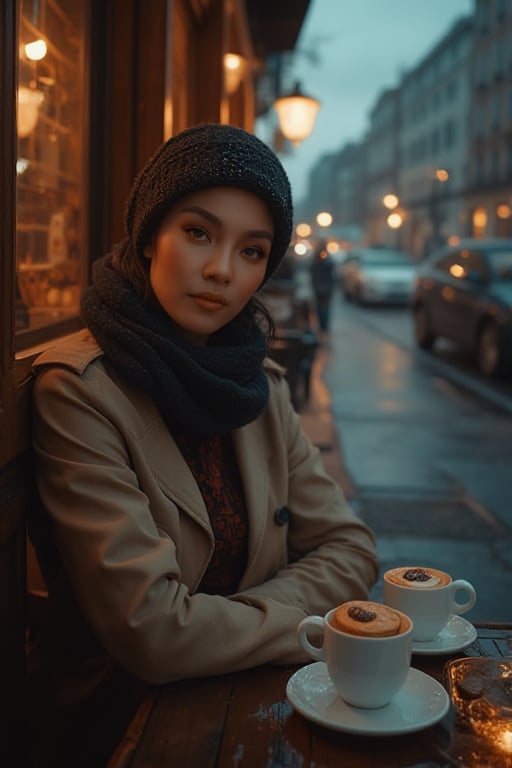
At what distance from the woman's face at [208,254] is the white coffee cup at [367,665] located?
796mm

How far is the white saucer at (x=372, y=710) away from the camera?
1.41m

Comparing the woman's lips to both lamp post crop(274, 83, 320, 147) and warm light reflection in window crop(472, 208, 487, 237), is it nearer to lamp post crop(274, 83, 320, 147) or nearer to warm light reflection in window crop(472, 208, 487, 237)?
lamp post crop(274, 83, 320, 147)

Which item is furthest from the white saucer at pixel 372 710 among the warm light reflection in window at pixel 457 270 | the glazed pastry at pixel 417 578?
the warm light reflection in window at pixel 457 270

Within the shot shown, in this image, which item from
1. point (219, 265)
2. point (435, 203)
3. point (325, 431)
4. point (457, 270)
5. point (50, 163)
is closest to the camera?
point (219, 265)

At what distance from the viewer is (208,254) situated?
193cm

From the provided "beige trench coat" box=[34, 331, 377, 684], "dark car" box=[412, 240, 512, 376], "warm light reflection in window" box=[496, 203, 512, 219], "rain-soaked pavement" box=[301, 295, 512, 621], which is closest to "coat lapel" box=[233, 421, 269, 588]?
"beige trench coat" box=[34, 331, 377, 684]

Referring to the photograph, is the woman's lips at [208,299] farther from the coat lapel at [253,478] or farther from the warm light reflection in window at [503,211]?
the warm light reflection in window at [503,211]

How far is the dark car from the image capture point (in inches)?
425

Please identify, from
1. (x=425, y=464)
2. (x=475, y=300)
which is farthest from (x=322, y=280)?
(x=425, y=464)

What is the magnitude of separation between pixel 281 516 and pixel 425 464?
465 centimetres

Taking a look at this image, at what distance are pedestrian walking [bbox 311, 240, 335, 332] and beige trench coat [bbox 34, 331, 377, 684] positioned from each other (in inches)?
588

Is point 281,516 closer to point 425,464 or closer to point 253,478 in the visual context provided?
point 253,478

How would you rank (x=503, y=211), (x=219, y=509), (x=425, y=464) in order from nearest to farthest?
1. (x=219, y=509)
2. (x=425, y=464)
3. (x=503, y=211)

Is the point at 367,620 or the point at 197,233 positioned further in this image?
the point at 197,233
